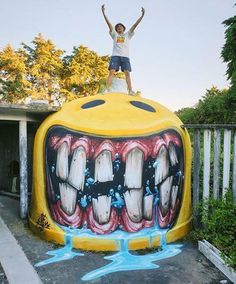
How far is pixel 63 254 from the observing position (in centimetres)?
628

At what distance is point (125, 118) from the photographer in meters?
6.97

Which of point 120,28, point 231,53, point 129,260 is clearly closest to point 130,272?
point 129,260

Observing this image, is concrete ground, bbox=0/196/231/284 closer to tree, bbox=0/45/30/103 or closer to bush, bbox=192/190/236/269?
bush, bbox=192/190/236/269

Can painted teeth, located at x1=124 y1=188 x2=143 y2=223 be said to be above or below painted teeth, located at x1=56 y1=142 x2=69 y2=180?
below

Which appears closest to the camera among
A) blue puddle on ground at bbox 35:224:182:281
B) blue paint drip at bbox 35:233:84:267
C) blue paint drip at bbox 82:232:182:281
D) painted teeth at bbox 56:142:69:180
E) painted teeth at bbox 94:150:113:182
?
blue paint drip at bbox 82:232:182:281

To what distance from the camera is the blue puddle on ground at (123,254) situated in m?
5.76

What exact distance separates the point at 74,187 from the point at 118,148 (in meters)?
1.30

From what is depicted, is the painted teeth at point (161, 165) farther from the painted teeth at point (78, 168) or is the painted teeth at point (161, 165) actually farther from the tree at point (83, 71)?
the tree at point (83, 71)

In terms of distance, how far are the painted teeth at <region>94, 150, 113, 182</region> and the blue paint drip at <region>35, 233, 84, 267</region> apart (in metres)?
1.48

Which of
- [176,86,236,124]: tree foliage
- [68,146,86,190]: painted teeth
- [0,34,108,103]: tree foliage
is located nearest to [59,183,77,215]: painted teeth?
[68,146,86,190]: painted teeth

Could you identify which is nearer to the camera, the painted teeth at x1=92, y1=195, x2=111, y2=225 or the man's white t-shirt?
the painted teeth at x1=92, y1=195, x2=111, y2=225

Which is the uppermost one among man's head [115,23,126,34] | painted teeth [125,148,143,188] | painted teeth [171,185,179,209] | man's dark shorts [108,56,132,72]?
man's head [115,23,126,34]

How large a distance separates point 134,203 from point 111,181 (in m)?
0.71

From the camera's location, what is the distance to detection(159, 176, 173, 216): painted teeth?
22.7 ft
